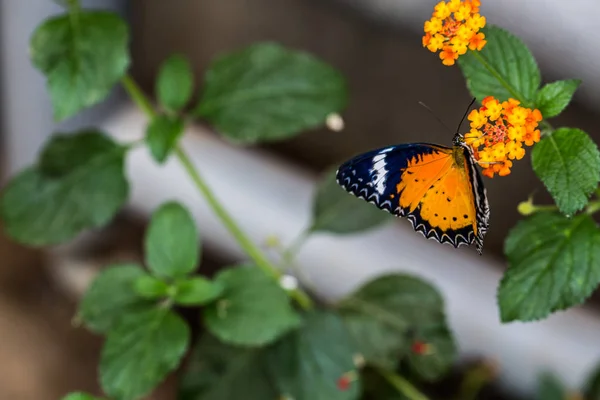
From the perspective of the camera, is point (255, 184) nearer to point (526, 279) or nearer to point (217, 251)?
point (217, 251)

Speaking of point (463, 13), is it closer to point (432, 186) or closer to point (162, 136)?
point (432, 186)

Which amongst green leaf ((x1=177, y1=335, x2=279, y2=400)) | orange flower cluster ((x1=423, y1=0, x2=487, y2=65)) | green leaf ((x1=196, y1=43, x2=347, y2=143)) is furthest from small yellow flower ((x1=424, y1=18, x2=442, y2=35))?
green leaf ((x1=177, y1=335, x2=279, y2=400))

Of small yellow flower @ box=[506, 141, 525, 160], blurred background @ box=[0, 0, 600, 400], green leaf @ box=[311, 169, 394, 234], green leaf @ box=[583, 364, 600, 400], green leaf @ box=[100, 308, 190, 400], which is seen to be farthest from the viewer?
blurred background @ box=[0, 0, 600, 400]

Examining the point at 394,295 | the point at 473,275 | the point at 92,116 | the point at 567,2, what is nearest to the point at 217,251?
the point at 92,116

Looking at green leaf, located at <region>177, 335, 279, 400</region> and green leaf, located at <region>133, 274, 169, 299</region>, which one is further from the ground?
green leaf, located at <region>133, 274, 169, 299</region>

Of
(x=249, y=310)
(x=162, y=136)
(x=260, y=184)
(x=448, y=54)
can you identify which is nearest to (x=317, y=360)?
(x=249, y=310)

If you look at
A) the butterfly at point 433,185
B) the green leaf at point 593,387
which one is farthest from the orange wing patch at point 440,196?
the green leaf at point 593,387

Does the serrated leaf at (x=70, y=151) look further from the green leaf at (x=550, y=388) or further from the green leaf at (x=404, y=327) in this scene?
the green leaf at (x=550, y=388)

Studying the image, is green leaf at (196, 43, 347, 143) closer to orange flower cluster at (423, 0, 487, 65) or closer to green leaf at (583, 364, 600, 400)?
orange flower cluster at (423, 0, 487, 65)
